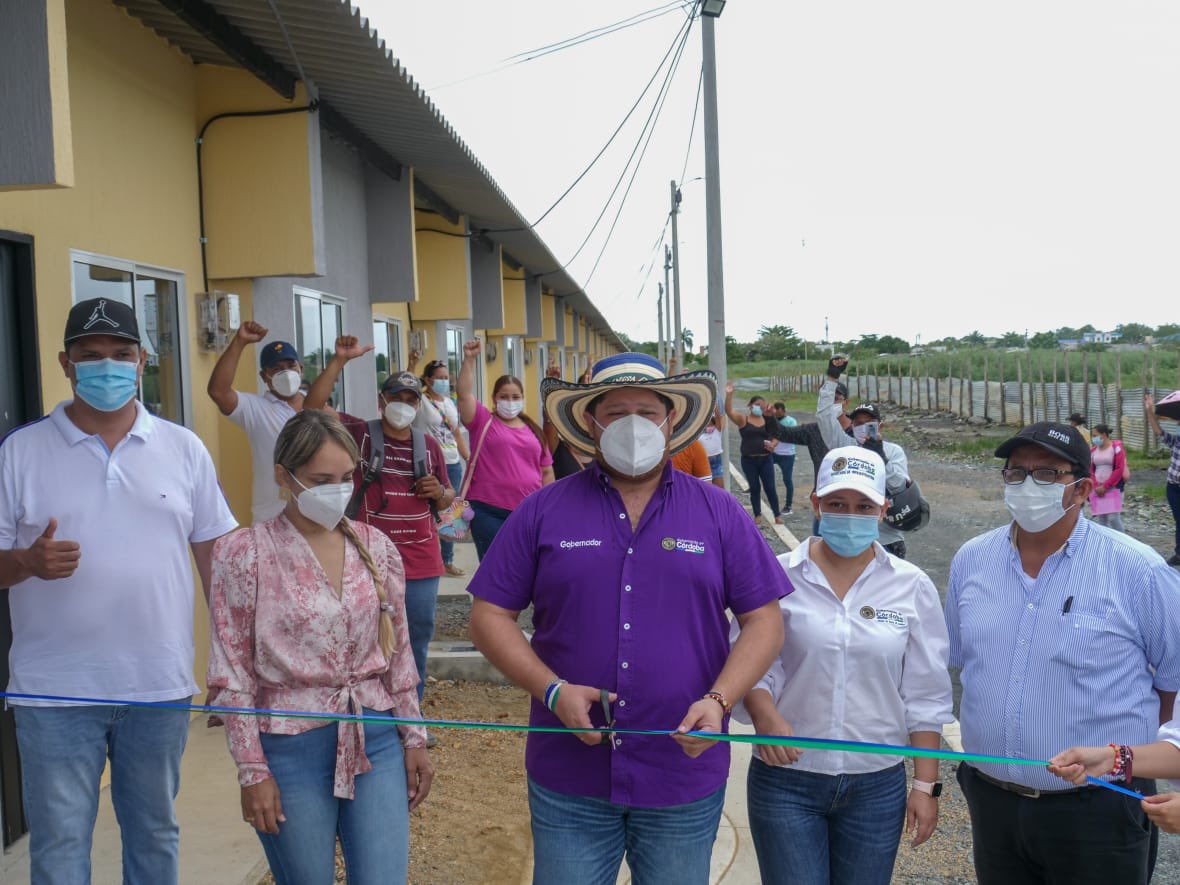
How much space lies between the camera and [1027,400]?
3359 centimetres

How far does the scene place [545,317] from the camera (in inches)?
992

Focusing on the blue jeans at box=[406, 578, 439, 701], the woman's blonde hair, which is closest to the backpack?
the blue jeans at box=[406, 578, 439, 701]

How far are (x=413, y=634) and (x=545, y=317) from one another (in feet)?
65.5

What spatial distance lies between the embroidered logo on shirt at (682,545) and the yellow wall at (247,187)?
4.69 meters

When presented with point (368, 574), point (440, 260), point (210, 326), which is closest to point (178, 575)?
point (368, 574)

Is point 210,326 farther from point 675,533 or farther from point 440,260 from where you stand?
point 440,260

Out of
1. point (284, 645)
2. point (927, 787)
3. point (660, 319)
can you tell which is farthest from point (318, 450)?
point (660, 319)

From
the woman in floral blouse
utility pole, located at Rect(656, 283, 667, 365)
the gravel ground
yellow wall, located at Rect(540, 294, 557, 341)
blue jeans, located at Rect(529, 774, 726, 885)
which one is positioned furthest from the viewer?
utility pole, located at Rect(656, 283, 667, 365)

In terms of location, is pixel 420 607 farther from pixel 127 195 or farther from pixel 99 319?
pixel 127 195

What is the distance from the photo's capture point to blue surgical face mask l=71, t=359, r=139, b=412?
3.32 meters

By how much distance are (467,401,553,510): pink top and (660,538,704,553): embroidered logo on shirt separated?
4.75 metres

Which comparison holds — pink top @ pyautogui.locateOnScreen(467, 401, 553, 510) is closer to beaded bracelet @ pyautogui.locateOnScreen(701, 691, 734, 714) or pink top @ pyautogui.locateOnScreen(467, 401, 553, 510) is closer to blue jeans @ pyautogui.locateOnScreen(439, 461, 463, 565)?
blue jeans @ pyautogui.locateOnScreen(439, 461, 463, 565)

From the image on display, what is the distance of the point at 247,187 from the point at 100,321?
12.2 ft

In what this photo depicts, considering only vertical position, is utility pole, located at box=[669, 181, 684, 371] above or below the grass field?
above
